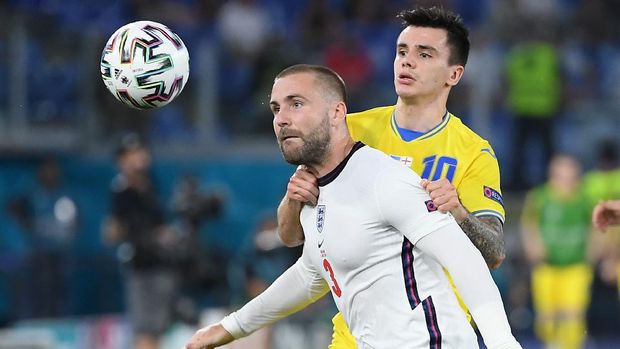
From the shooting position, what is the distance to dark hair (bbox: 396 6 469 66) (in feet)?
17.5

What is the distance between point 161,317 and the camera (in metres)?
11.2

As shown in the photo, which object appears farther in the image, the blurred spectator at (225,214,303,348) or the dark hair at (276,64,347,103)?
the blurred spectator at (225,214,303,348)

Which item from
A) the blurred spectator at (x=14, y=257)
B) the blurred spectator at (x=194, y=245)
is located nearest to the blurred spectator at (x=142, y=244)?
the blurred spectator at (x=194, y=245)

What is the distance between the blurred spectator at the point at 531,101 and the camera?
14422mm

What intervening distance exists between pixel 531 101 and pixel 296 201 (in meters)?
9.88

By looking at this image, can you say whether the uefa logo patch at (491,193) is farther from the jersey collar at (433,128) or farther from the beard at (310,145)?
the beard at (310,145)

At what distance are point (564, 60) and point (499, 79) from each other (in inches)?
43.7

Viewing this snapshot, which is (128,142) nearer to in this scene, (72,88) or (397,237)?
(72,88)

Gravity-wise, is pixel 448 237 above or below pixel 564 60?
below

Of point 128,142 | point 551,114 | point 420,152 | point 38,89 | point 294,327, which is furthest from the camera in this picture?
point 551,114

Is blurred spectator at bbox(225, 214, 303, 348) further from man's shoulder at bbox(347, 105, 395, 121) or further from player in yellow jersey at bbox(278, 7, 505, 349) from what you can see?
player in yellow jersey at bbox(278, 7, 505, 349)

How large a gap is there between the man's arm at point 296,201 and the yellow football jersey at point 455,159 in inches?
19.8

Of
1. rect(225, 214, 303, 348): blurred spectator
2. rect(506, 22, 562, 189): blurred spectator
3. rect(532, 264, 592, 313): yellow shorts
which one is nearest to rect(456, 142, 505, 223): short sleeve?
rect(225, 214, 303, 348): blurred spectator

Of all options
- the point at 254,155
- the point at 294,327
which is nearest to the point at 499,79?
the point at 254,155
